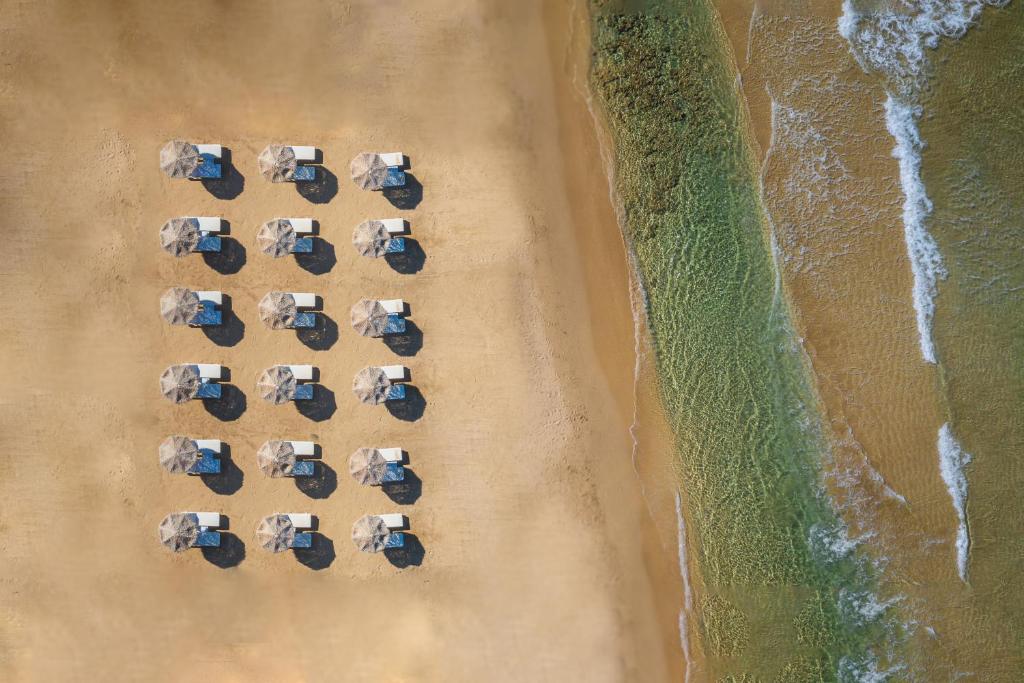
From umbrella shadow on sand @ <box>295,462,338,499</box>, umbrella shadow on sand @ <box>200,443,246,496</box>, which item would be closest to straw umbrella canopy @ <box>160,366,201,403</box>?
umbrella shadow on sand @ <box>200,443,246,496</box>

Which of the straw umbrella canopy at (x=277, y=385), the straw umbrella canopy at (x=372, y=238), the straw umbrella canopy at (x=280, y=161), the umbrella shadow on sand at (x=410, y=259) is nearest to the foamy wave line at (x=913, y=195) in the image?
the umbrella shadow on sand at (x=410, y=259)

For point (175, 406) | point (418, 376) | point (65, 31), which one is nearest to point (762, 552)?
point (418, 376)

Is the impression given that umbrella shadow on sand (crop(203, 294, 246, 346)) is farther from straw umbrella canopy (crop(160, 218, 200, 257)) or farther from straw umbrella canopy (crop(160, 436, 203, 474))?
straw umbrella canopy (crop(160, 436, 203, 474))

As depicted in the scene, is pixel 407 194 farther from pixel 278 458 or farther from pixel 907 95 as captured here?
pixel 907 95

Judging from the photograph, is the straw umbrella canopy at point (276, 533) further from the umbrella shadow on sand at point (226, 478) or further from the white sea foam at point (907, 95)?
the white sea foam at point (907, 95)

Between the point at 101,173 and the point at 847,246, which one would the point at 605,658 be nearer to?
the point at 847,246
